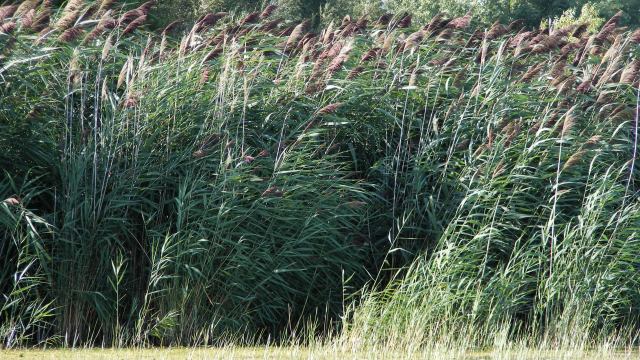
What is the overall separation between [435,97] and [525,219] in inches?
55.6

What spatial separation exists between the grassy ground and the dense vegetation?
204 millimetres

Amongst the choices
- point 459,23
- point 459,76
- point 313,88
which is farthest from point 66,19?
point 459,23

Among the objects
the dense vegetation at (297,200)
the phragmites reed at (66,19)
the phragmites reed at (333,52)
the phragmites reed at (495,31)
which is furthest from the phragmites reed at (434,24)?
the phragmites reed at (66,19)

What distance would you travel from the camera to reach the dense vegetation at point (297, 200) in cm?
474

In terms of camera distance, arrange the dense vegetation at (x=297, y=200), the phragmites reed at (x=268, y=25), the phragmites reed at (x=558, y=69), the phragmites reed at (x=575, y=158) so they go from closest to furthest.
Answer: the dense vegetation at (x=297, y=200) < the phragmites reed at (x=575, y=158) < the phragmites reed at (x=558, y=69) < the phragmites reed at (x=268, y=25)

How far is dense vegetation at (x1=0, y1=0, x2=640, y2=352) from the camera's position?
4.74 meters

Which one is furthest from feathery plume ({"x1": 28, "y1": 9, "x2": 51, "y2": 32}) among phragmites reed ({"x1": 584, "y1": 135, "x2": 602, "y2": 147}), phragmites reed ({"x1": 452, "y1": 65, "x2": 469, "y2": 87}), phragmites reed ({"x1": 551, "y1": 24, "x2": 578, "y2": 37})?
phragmites reed ({"x1": 551, "y1": 24, "x2": 578, "y2": 37})

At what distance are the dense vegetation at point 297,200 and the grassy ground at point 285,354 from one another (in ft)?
0.67

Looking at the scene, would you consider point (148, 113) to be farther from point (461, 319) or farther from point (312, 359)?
point (461, 319)

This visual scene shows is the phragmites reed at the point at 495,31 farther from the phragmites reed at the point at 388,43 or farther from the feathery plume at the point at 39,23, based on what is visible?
the feathery plume at the point at 39,23

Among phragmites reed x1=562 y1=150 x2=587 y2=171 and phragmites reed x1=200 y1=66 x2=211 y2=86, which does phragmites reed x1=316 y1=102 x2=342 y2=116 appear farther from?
phragmites reed x1=562 y1=150 x2=587 y2=171

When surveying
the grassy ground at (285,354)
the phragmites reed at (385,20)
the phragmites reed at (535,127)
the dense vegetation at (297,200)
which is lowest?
the grassy ground at (285,354)

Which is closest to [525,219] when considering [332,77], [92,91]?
[332,77]

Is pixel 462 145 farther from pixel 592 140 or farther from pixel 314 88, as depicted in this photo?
pixel 314 88
